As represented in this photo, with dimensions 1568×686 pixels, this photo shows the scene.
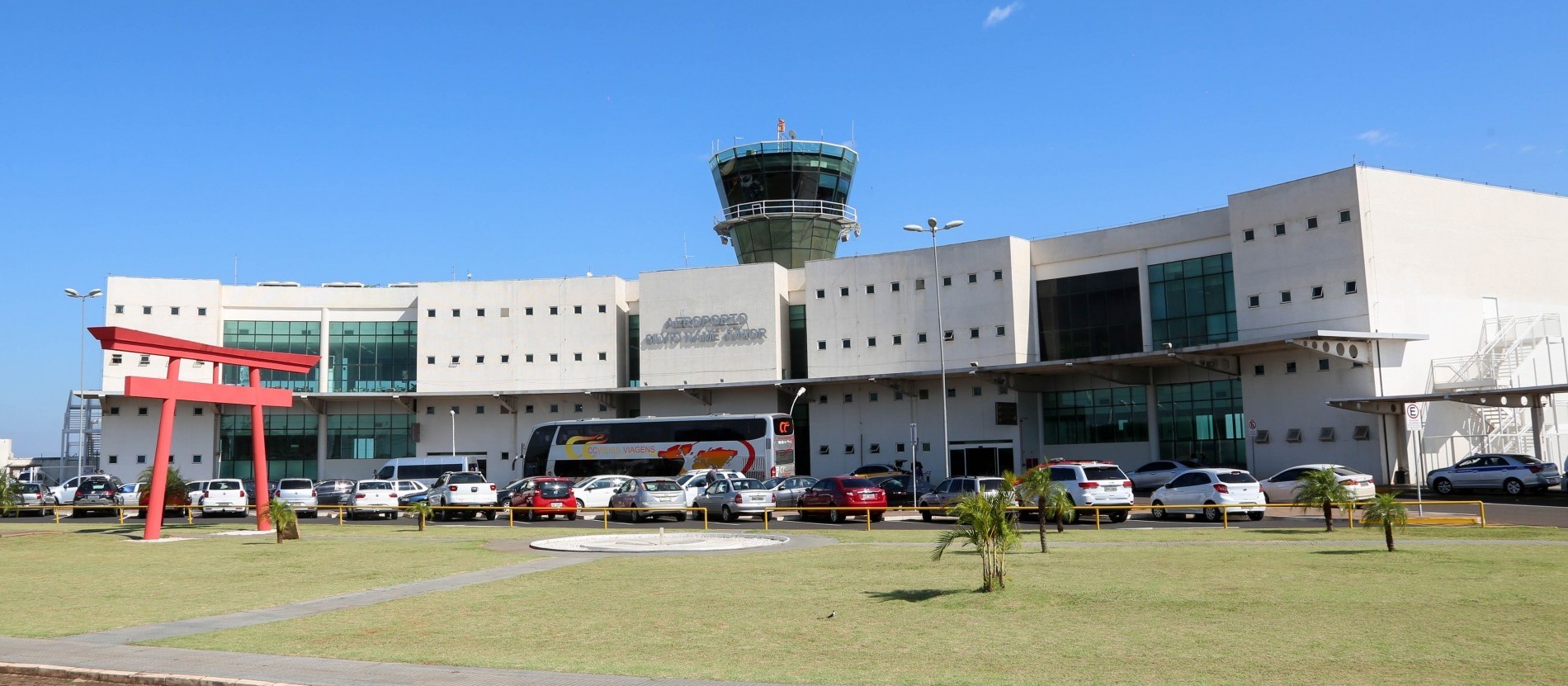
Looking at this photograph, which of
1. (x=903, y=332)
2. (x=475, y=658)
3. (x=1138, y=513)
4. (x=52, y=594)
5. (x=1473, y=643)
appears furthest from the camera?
(x=903, y=332)

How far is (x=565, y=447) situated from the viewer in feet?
179

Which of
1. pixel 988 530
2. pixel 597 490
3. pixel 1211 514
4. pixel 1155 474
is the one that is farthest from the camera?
pixel 1155 474

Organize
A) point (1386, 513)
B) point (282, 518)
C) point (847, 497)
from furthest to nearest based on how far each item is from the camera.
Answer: point (847, 497)
point (282, 518)
point (1386, 513)

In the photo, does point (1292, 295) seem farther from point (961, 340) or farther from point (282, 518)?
point (282, 518)

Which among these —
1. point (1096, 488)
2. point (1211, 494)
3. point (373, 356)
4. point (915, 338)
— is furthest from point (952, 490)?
point (373, 356)

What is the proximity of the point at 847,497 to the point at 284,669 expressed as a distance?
25.4m

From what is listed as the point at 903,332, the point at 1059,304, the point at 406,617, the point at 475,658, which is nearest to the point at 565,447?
the point at 903,332

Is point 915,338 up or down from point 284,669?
up

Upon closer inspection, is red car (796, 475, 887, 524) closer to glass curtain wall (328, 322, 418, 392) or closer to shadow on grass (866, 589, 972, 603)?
shadow on grass (866, 589, 972, 603)

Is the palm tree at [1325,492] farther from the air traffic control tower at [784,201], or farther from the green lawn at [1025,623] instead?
the air traffic control tower at [784,201]

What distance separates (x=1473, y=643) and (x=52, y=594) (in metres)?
19.3

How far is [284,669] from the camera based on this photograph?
36.7ft

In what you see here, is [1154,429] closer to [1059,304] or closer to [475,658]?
[1059,304]

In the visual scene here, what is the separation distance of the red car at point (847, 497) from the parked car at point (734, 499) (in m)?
1.59
